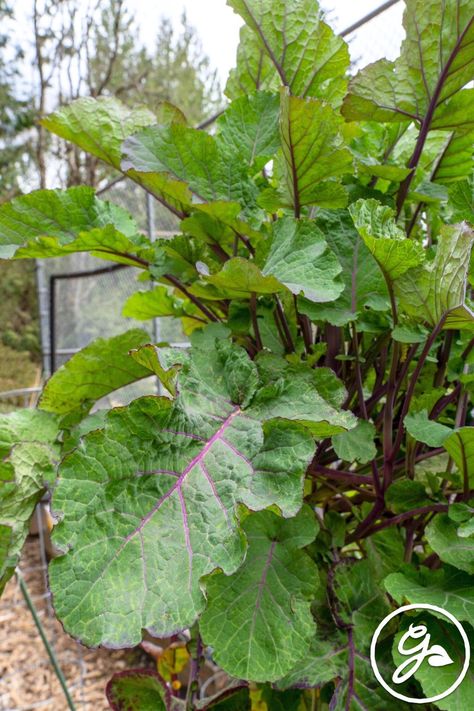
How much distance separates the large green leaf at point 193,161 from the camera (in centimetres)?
58

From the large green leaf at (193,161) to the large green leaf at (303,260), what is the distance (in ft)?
0.33

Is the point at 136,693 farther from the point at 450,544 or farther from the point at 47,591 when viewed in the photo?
the point at 47,591

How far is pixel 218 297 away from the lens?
59 cm

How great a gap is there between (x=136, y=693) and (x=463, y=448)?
0.52m

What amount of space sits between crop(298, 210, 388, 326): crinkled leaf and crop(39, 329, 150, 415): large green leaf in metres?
0.25

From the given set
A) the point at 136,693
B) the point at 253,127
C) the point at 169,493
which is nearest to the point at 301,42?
the point at 253,127

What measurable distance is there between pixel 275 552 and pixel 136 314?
0.41 metres

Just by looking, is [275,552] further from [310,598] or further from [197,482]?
[197,482]

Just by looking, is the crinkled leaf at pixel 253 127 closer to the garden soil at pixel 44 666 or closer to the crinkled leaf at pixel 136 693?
the crinkled leaf at pixel 136 693

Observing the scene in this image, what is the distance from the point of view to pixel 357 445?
1.78 ft

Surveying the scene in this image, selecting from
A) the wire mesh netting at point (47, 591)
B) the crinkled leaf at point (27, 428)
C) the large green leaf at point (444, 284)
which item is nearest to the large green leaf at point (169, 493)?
the large green leaf at point (444, 284)

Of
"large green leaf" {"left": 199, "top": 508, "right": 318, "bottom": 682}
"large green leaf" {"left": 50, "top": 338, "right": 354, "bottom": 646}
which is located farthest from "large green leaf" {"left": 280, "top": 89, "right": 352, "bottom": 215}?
"large green leaf" {"left": 199, "top": 508, "right": 318, "bottom": 682}

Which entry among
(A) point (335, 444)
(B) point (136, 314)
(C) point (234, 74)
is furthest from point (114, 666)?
(C) point (234, 74)

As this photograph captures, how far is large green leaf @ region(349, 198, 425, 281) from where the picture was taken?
1.53ft
